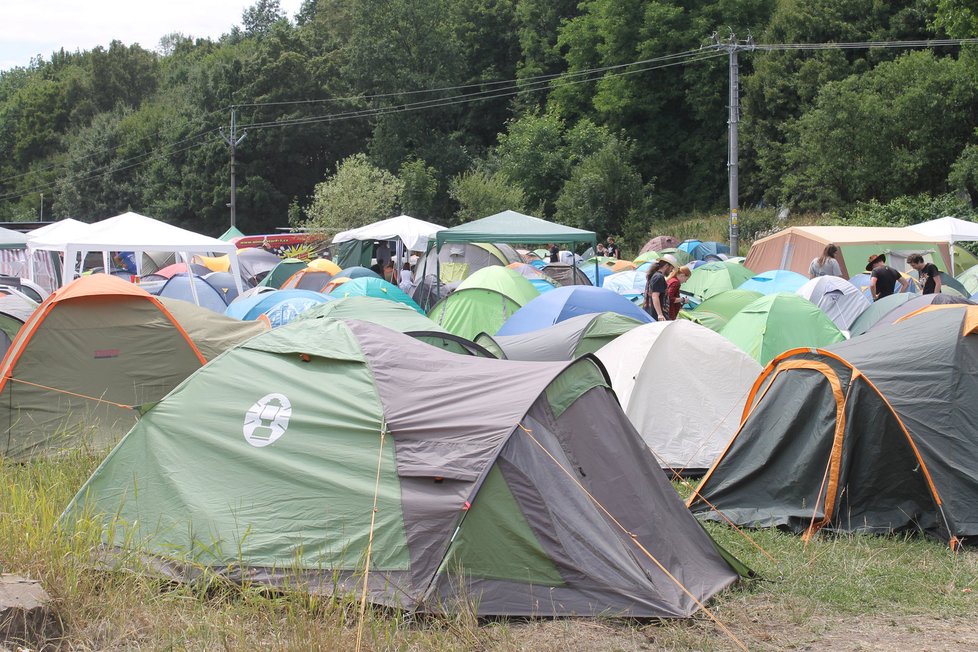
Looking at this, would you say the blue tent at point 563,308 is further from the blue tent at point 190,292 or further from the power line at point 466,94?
the power line at point 466,94

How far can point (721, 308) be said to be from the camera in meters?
14.2

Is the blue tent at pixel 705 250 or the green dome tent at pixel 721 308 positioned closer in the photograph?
the green dome tent at pixel 721 308

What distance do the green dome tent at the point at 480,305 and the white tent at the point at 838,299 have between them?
431 cm

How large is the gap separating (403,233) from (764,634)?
18.5 meters

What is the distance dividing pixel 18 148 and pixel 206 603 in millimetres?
76968

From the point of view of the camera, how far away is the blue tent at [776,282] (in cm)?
1686

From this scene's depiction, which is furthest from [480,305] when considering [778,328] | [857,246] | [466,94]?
[466,94]

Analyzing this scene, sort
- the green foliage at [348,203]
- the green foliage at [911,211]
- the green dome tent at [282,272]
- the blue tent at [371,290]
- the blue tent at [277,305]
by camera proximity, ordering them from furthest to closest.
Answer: the green foliage at [348,203] → the green foliage at [911,211] → the green dome tent at [282,272] → the blue tent at [371,290] → the blue tent at [277,305]

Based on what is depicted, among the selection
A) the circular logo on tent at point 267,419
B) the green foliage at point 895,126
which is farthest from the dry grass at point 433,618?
the green foliage at point 895,126

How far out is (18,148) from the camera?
7194 cm

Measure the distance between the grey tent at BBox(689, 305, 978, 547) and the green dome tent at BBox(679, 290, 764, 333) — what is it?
23.4 ft

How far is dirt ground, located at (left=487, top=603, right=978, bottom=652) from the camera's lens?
4.42 m

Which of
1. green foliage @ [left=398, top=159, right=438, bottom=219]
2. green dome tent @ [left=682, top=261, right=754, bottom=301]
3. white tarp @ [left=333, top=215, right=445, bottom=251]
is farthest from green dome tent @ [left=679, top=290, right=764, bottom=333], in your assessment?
green foliage @ [left=398, top=159, right=438, bottom=219]

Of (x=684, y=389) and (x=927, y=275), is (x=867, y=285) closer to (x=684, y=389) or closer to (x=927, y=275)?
(x=927, y=275)
